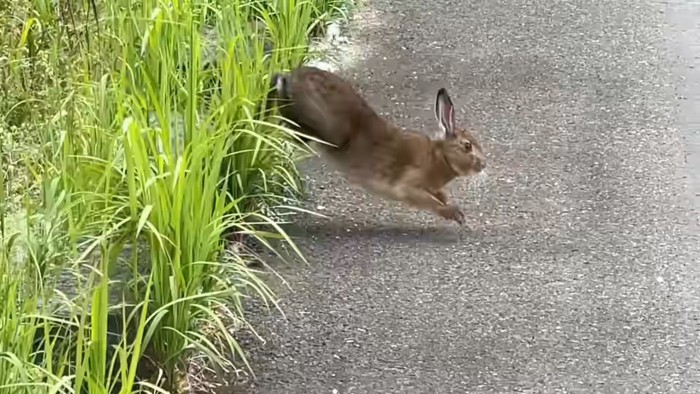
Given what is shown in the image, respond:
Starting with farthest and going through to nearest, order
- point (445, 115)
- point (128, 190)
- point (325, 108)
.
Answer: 1. point (445, 115)
2. point (325, 108)
3. point (128, 190)

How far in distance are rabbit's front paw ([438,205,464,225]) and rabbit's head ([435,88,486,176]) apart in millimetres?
166

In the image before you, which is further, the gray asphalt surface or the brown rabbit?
the brown rabbit

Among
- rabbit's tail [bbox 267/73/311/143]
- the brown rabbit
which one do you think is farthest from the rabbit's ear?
rabbit's tail [bbox 267/73/311/143]

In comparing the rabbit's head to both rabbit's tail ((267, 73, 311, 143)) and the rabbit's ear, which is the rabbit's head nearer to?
the rabbit's ear

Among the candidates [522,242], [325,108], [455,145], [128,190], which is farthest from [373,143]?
[128,190]

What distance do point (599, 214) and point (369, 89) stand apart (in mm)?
1433

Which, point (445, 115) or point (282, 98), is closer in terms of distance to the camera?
point (282, 98)

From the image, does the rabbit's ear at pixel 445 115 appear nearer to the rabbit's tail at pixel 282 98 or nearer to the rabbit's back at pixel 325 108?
the rabbit's back at pixel 325 108

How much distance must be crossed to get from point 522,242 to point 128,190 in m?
1.54

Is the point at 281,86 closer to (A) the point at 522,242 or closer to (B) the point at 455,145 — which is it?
(B) the point at 455,145

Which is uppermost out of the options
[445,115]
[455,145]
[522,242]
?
[445,115]

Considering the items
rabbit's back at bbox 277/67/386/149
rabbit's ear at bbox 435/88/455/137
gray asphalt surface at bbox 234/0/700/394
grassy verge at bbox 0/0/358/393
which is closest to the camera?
grassy verge at bbox 0/0/358/393

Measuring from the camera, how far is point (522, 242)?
165 inches

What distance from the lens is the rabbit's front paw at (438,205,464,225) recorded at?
4.26 meters
